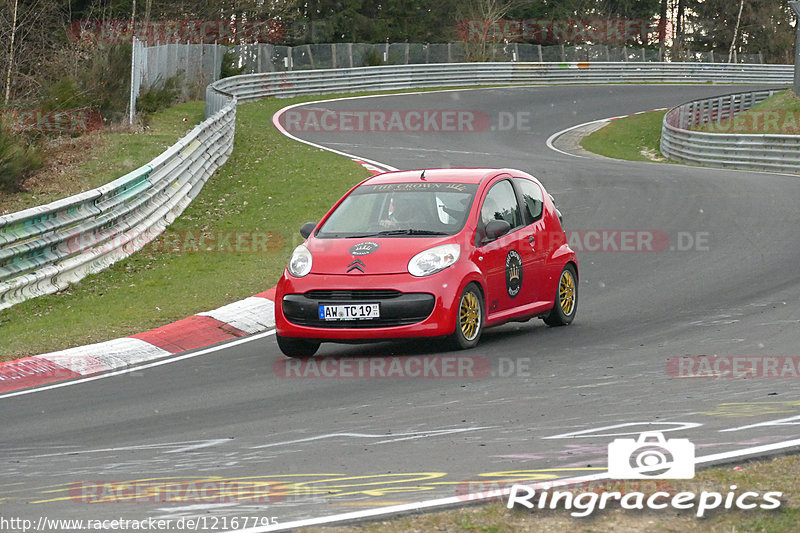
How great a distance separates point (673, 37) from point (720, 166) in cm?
6412

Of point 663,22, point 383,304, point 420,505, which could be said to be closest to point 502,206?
point 383,304

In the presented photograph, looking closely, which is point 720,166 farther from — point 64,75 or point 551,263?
point 551,263

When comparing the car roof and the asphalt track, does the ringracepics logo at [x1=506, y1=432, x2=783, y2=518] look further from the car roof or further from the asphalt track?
the car roof

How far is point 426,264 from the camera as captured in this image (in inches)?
382

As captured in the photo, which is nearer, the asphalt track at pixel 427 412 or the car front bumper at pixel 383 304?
the asphalt track at pixel 427 412

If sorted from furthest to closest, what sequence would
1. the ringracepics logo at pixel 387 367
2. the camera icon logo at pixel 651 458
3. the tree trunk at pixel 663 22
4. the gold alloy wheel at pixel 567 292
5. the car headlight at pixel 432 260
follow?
the tree trunk at pixel 663 22 → the gold alloy wheel at pixel 567 292 → the car headlight at pixel 432 260 → the ringracepics logo at pixel 387 367 → the camera icon logo at pixel 651 458

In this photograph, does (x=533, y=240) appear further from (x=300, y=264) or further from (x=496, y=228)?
(x=300, y=264)

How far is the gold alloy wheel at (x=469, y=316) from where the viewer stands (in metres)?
9.76

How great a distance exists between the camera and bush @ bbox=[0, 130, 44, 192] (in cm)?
1655

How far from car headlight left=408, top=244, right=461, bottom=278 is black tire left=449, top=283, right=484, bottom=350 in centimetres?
28

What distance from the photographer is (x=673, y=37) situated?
3605 inches

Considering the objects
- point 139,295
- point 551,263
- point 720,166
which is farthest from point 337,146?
point 551,263

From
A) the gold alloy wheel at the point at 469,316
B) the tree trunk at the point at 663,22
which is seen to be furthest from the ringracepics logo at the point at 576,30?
the gold alloy wheel at the point at 469,316

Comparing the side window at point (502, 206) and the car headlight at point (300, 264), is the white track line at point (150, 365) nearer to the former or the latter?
the car headlight at point (300, 264)
